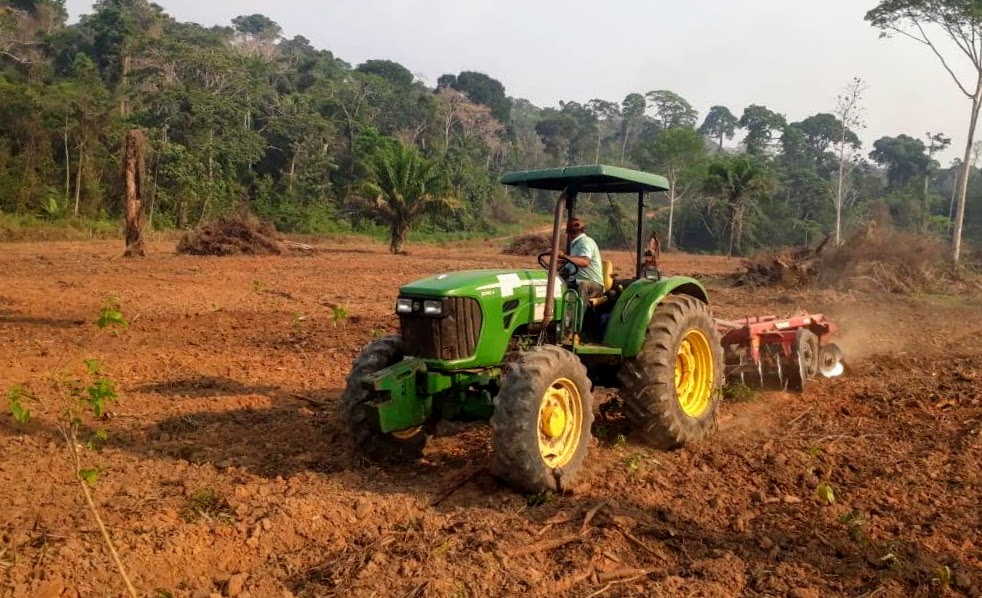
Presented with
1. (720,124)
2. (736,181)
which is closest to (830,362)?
(736,181)

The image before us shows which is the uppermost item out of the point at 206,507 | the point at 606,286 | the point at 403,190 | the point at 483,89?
the point at 483,89

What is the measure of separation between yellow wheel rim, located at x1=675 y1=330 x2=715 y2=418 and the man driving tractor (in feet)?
3.26

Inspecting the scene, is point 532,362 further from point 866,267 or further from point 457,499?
point 866,267

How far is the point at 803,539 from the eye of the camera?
14.4 feet

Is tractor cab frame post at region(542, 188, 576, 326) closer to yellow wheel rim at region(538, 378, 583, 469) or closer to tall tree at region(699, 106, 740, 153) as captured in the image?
yellow wheel rim at region(538, 378, 583, 469)

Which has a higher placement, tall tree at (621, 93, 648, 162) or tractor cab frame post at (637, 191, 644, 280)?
tall tree at (621, 93, 648, 162)

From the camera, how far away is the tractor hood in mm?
5172

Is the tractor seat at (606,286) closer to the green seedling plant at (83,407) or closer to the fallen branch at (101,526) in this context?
the green seedling plant at (83,407)

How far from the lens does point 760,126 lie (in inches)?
2493

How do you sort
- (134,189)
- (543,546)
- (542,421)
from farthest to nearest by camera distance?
(134,189), (542,421), (543,546)

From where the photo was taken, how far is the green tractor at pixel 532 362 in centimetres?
483

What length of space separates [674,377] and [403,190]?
78.7ft

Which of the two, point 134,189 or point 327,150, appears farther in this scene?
point 327,150

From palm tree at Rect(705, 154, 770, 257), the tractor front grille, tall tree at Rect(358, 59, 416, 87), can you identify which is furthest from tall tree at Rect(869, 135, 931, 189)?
the tractor front grille
